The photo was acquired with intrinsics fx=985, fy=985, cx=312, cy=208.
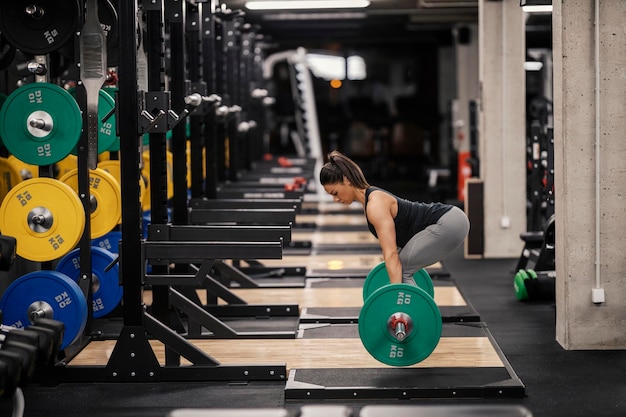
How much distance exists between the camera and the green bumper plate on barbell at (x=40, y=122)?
498 cm

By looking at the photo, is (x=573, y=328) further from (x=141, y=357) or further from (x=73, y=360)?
(x=73, y=360)

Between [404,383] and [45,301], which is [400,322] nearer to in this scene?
[404,383]

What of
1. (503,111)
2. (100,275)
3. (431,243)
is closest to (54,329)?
(100,275)

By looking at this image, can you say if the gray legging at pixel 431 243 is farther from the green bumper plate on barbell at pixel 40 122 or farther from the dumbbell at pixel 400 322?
the green bumper plate on barbell at pixel 40 122

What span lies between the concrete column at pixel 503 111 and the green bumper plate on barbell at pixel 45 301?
4850 mm

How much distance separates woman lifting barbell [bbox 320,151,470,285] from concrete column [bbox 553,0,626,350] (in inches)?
29.3

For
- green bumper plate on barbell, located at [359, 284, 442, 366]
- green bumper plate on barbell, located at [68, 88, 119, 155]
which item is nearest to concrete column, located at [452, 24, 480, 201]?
green bumper plate on barbell, located at [68, 88, 119, 155]

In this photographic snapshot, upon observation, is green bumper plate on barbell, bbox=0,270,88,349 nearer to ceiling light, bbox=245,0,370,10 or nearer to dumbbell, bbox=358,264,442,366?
dumbbell, bbox=358,264,442,366

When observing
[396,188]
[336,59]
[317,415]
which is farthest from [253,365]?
[336,59]

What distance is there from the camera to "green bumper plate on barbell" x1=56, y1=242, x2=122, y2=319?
5.48 m

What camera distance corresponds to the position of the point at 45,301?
495 centimetres

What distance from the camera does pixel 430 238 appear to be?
16.0 feet

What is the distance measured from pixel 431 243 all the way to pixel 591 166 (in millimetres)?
1061

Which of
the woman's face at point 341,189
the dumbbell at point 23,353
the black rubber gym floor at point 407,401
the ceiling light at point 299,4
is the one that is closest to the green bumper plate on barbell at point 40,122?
the black rubber gym floor at point 407,401
